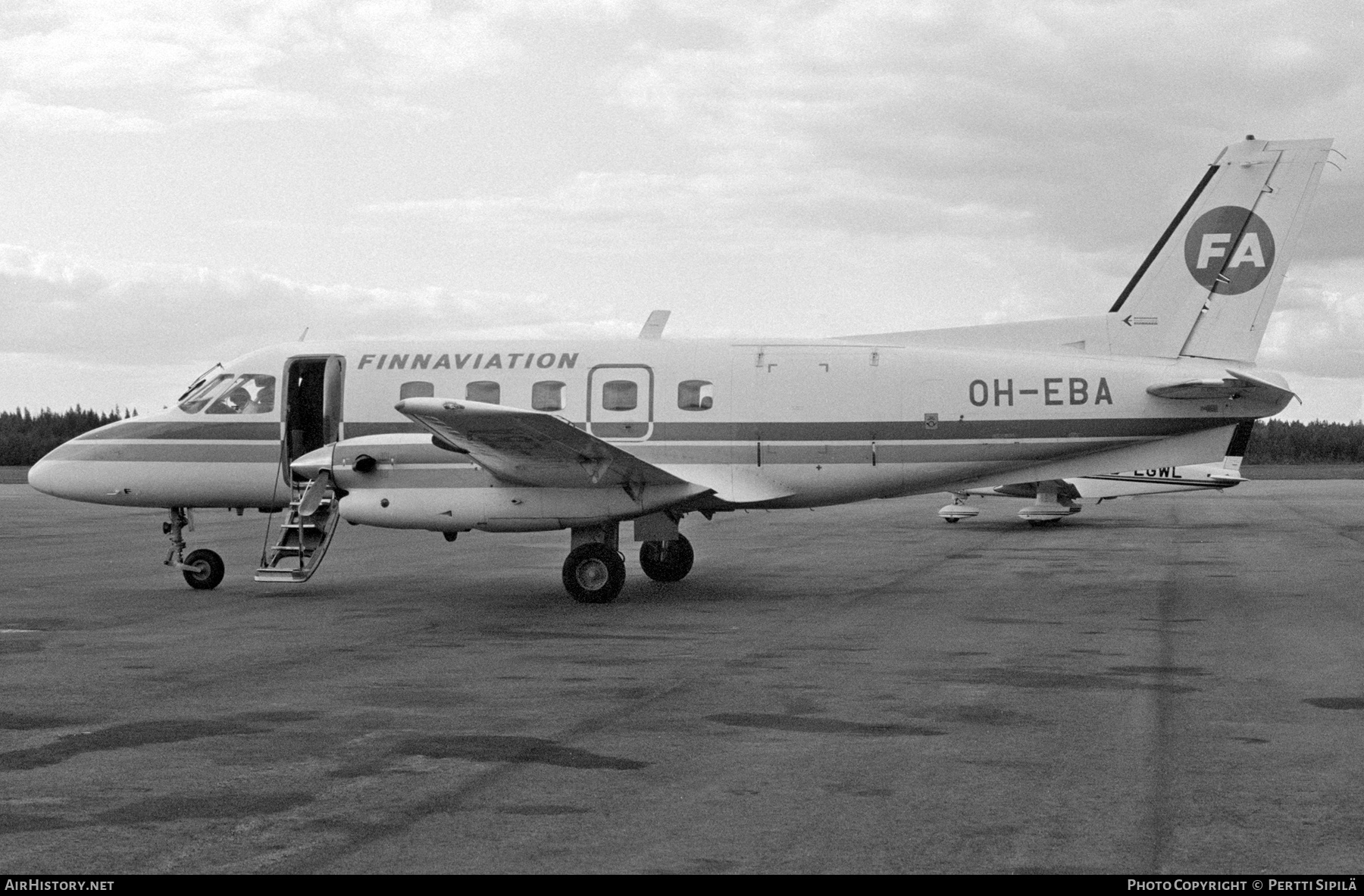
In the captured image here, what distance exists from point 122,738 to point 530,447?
723cm

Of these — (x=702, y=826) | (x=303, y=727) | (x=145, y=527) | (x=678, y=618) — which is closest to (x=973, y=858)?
(x=702, y=826)

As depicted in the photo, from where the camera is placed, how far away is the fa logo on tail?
16812 millimetres

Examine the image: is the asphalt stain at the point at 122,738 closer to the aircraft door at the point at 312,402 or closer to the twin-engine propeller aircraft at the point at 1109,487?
the aircraft door at the point at 312,402

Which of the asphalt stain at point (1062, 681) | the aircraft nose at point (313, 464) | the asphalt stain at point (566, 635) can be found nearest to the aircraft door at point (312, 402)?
the aircraft nose at point (313, 464)

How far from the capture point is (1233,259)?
1686cm

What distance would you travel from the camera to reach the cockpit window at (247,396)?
18109 millimetres

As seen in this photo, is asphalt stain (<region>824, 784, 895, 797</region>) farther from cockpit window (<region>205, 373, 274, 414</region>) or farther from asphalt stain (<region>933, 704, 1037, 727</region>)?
cockpit window (<region>205, 373, 274, 414</region>)

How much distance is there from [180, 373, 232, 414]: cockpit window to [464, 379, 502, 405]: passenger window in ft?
11.0

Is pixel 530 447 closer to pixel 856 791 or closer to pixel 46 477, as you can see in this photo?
pixel 46 477

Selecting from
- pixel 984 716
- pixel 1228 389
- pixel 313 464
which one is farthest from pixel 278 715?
pixel 1228 389

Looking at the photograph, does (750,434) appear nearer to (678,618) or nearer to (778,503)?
(778,503)

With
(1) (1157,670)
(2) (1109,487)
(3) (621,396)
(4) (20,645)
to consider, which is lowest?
(4) (20,645)

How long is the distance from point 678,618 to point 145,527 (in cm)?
2135

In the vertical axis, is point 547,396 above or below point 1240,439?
above
